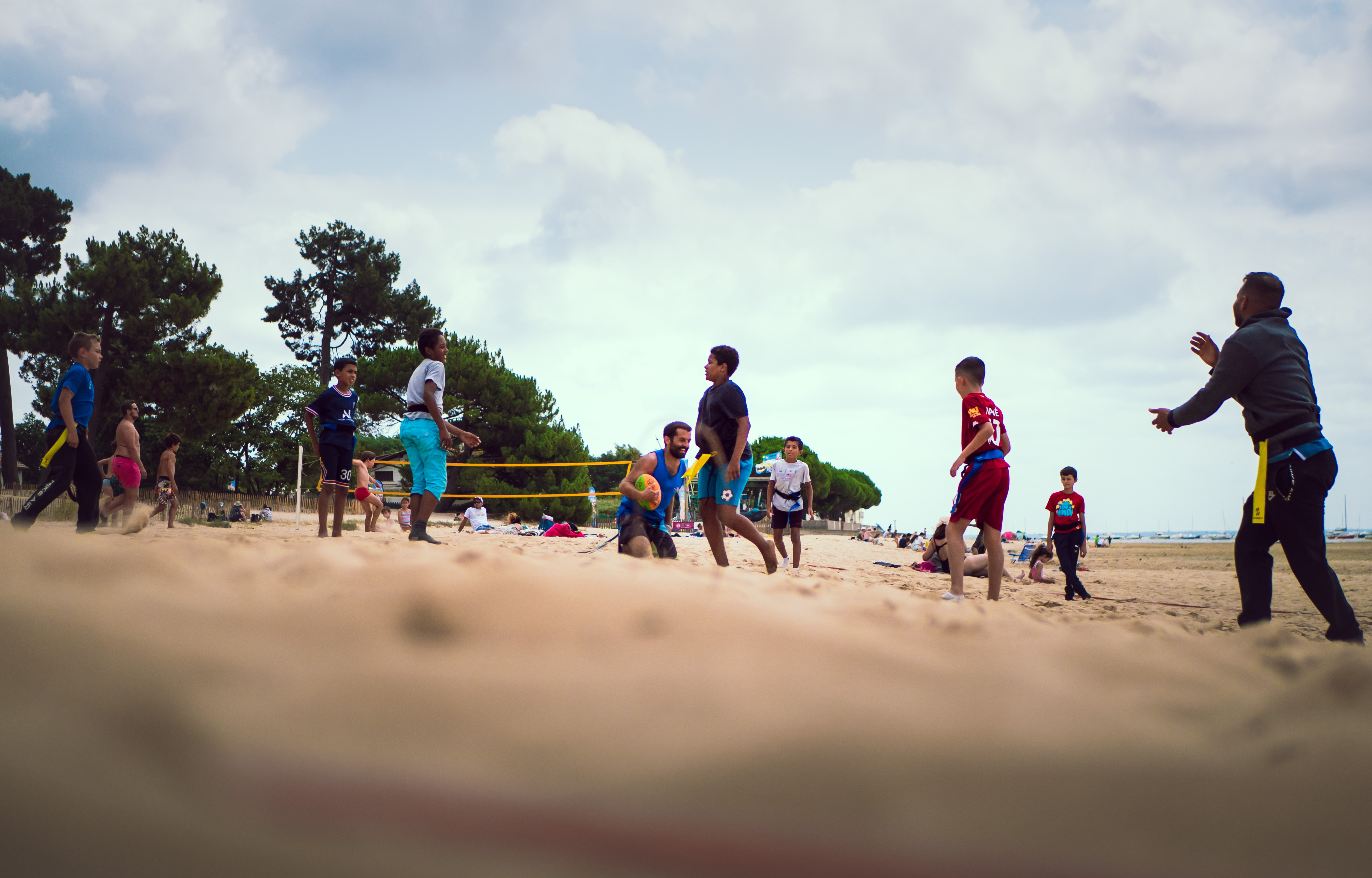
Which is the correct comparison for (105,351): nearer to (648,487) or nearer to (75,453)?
(75,453)

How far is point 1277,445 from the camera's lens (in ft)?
10.0

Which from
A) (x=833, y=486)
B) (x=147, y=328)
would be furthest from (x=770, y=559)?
(x=833, y=486)

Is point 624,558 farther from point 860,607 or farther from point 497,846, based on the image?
point 497,846

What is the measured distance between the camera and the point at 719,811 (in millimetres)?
1001

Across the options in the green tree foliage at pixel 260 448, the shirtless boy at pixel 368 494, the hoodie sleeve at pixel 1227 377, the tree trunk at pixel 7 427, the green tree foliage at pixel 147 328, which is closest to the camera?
the hoodie sleeve at pixel 1227 377

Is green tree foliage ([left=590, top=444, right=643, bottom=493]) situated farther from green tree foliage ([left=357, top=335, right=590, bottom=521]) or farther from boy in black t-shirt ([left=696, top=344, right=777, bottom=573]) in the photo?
boy in black t-shirt ([left=696, top=344, right=777, bottom=573])

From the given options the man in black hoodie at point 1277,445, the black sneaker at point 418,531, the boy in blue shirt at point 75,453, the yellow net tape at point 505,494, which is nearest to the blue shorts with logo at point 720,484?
the yellow net tape at point 505,494

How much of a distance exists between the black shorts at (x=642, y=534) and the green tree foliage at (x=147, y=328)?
22.7 meters

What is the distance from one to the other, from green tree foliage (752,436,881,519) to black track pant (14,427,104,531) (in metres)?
53.8

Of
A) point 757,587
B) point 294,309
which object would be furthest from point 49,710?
point 294,309

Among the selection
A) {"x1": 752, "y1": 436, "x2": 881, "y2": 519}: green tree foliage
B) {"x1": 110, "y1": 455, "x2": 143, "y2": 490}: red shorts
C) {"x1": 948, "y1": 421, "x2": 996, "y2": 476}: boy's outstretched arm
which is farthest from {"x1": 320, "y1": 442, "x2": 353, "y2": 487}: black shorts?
{"x1": 752, "y1": 436, "x2": 881, "y2": 519}: green tree foliage

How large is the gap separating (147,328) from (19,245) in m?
7.14

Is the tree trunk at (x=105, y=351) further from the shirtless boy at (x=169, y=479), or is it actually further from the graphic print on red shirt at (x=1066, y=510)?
the graphic print on red shirt at (x=1066, y=510)

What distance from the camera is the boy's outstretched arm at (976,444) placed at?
182 inches
